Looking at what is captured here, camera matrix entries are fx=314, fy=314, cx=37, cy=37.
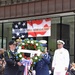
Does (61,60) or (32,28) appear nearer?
(61,60)

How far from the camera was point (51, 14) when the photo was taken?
16484mm

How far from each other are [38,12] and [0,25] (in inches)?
Answer: 156

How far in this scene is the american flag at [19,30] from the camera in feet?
60.1

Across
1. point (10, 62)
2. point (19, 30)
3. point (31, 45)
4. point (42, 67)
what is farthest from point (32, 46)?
point (19, 30)

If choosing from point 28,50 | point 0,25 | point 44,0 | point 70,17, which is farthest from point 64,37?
point 28,50

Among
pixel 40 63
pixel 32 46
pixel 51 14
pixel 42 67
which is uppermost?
pixel 51 14

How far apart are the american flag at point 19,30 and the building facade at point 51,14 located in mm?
302

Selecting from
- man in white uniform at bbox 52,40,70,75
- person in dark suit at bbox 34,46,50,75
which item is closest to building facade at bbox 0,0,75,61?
man in white uniform at bbox 52,40,70,75

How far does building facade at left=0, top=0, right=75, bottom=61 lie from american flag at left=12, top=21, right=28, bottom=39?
11.9 inches

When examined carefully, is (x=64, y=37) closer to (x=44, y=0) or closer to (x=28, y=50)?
(x=44, y=0)

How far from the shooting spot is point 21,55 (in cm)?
977

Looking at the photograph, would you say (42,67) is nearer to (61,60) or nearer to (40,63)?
(40,63)

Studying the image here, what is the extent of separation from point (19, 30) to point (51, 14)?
9.32 feet

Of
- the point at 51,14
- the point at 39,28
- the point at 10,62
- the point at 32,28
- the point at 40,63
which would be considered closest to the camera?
the point at 10,62
